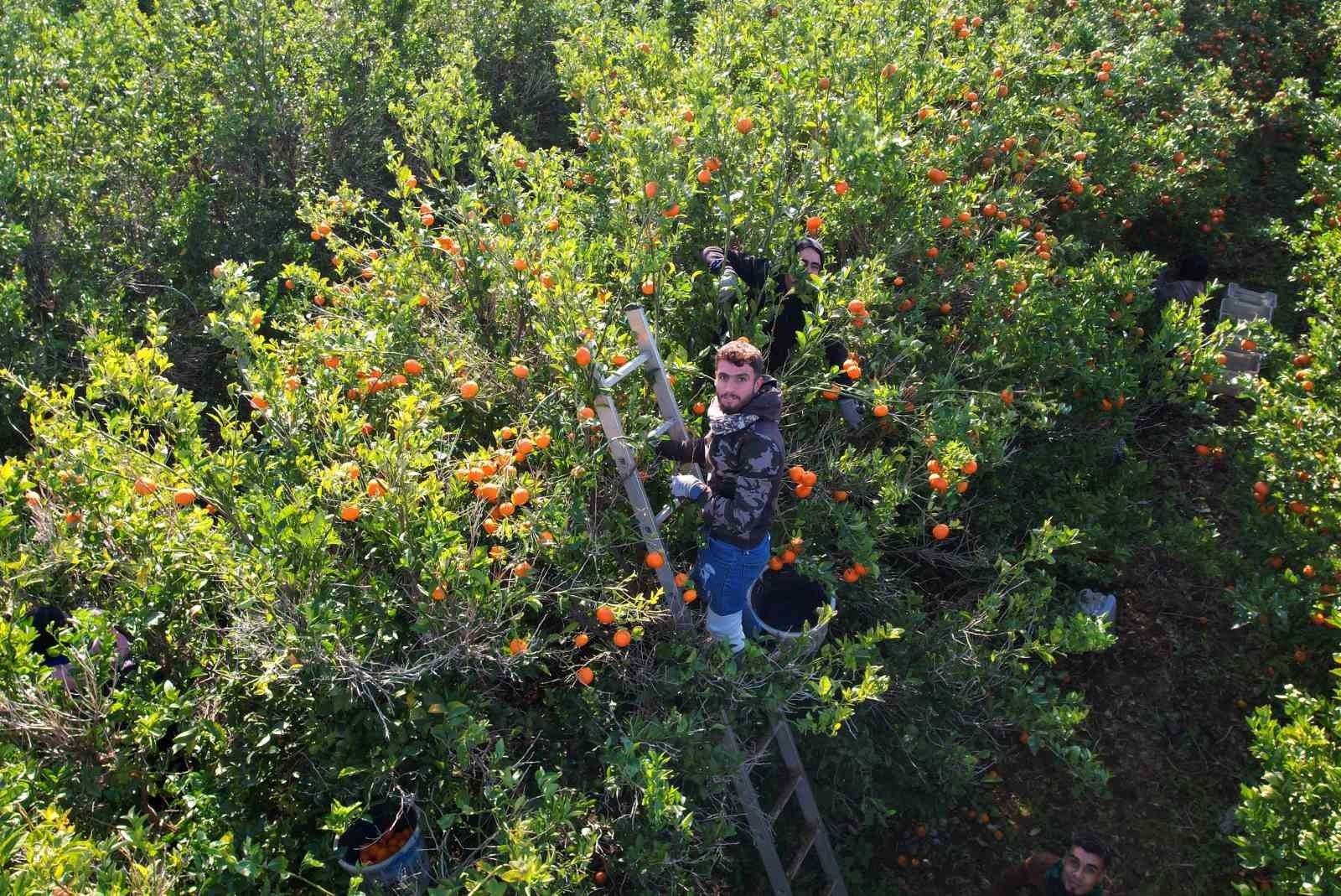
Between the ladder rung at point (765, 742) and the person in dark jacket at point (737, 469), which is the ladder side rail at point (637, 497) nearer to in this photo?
the person in dark jacket at point (737, 469)

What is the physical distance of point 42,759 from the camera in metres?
2.58

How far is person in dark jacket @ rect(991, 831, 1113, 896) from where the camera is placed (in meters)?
3.59

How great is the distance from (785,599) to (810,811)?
1002 mm


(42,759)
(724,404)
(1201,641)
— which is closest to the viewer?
(42,759)

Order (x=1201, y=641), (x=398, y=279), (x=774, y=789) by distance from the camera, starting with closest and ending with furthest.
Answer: (x=398, y=279)
(x=774, y=789)
(x=1201, y=641)

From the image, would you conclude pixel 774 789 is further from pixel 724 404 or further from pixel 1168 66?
pixel 1168 66

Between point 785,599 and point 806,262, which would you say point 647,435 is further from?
point 806,262

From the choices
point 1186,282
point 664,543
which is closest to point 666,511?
point 664,543

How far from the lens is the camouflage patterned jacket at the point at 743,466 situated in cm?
320

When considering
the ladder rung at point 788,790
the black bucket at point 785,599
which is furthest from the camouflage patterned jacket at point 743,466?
the ladder rung at point 788,790

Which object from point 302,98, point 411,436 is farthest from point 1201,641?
point 302,98

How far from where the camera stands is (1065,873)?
12.0ft

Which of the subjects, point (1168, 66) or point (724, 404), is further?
point (1168, 66)

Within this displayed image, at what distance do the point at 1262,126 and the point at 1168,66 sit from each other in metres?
1.91
